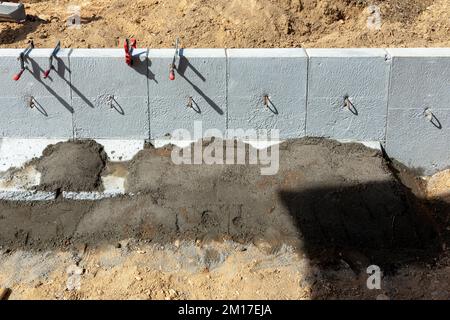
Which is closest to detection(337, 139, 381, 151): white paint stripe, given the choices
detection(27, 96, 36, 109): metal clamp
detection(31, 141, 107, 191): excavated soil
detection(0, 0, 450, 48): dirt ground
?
detection(0, 0, 450, 48): dirt ground

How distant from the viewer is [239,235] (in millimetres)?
5973

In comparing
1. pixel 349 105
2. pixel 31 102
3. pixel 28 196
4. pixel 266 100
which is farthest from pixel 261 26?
pixel 28 196

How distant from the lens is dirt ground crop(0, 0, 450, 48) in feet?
28.2

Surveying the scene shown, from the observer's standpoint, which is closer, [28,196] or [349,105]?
[28,196]

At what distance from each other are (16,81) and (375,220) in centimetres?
457

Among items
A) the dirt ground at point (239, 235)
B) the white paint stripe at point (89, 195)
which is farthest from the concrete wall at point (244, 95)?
the white paint stripe at point (89, 195)

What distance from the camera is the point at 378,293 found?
534 cm

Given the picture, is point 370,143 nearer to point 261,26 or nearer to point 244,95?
point 244,95

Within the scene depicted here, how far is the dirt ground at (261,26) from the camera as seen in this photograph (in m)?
8.59

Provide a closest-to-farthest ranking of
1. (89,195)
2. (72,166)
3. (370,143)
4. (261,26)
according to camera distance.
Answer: (89,195)
(72,166)
(370,143)
(261,26)

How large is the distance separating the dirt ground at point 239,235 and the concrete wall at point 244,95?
450 millimetres

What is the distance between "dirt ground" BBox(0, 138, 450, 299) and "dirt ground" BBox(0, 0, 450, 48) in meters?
2.59

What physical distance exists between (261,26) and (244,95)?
90.3 inches
